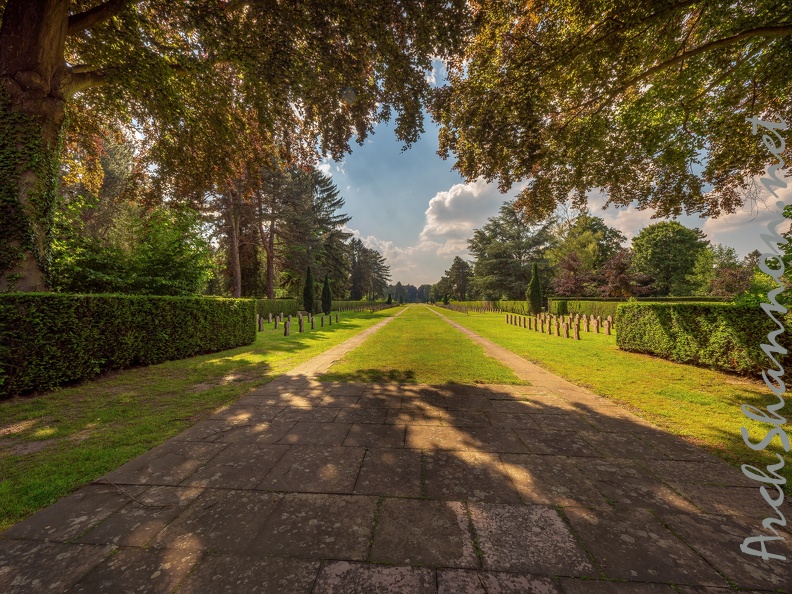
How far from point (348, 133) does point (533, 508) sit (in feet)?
28.3

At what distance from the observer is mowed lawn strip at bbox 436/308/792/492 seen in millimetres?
3488

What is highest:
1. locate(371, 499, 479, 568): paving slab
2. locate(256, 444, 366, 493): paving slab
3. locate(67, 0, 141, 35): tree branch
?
locate(67, 0, 141, 35): tree branch

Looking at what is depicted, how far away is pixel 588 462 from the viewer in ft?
9.93

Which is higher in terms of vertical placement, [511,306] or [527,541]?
[511,306]

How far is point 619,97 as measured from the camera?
26.7 ft

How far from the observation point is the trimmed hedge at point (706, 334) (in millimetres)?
5980

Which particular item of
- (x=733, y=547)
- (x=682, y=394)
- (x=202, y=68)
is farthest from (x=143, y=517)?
(x=202, y=68)

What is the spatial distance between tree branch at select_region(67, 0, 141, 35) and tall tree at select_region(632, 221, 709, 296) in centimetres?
5551

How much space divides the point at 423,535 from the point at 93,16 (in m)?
12.1

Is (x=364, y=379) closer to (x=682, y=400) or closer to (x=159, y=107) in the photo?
(x=682, y=400)

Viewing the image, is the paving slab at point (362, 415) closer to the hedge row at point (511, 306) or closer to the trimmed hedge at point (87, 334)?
the trimmed hedge at point (87, 334)

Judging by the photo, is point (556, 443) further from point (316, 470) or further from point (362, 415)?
point (316, 470)

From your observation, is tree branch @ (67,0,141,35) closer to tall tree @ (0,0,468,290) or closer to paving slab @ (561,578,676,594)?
tall tree @ (0,0,468,290)

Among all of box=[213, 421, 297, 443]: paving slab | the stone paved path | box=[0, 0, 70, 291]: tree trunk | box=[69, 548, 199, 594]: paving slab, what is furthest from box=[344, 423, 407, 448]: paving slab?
box=[0, 0, 70, 291]: tree trunk
